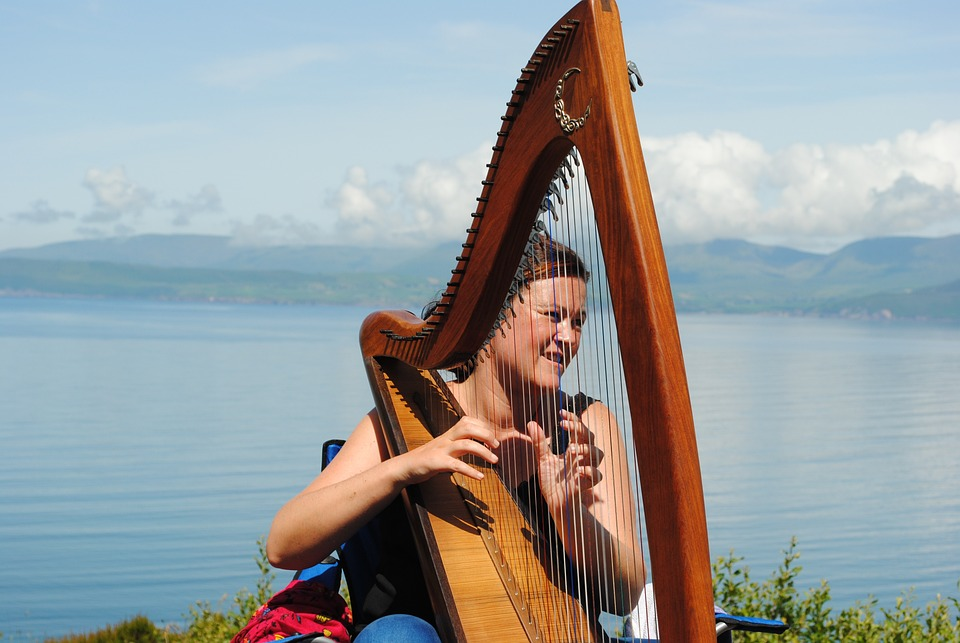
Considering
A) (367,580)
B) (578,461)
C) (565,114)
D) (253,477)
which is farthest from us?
(253,477)

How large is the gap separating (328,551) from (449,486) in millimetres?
382

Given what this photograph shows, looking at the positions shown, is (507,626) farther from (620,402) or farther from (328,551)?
(620,402)

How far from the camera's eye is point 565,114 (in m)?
1.53

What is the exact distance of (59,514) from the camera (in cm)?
1033

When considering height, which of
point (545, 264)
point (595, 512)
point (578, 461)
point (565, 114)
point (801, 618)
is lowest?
point (801, 618)

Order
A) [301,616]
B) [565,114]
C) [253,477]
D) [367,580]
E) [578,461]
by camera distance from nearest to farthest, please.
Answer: [565,114], [578,461], [301,616], [367,580], [253,477]

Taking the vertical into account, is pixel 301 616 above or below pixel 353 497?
below

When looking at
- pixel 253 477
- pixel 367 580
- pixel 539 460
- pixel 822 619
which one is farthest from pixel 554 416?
pixel 253 477

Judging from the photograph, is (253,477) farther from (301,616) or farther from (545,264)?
(545,264)

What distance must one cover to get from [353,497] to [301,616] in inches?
13.3

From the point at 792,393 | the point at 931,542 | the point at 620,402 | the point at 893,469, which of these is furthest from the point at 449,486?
the point at 792,393

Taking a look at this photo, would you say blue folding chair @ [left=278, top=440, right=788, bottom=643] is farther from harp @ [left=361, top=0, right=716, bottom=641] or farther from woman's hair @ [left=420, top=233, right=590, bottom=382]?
woman's hair @ [left=420, top=233, right=590, bottom=382]

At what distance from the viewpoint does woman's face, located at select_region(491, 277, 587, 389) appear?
2.16 meters

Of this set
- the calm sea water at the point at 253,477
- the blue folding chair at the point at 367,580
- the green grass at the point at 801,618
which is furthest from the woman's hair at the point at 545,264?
the calm sea water at the point at 253,477
